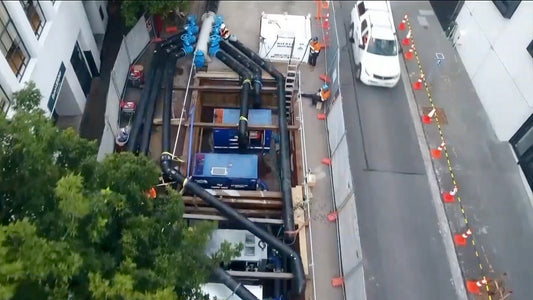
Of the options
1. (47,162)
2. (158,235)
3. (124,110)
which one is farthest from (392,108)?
(47,162)

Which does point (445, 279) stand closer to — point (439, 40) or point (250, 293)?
point (250, 293)

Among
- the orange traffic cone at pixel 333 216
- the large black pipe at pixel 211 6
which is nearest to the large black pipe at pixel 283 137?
the orange traffic cone at pixel 333 216

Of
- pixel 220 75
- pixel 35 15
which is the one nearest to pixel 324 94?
pixel 220 75

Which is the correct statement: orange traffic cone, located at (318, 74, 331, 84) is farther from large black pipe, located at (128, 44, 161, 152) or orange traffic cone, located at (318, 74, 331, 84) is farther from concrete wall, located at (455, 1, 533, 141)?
large black pipe, located at (128, 44, 161, 152)

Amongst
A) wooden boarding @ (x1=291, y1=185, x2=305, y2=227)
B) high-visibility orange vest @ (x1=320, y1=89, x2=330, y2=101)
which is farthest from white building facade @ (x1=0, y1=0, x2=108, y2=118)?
high-visibility orange vest @ (x1=320, y1=89, x2=330, y2=101)

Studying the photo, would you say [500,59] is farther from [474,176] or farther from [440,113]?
[474,176]
